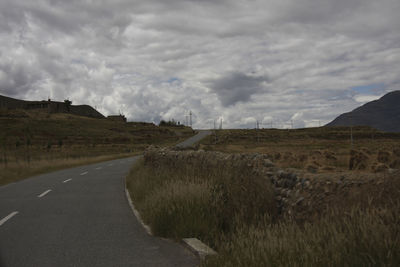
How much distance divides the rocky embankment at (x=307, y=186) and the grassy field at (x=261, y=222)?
0.52 feet

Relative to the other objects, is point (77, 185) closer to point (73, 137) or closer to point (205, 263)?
point (205, 263)

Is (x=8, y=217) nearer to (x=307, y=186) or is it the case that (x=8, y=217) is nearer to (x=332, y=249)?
(x=307, y=186)

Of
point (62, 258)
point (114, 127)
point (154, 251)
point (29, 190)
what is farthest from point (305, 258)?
point (114, 127)

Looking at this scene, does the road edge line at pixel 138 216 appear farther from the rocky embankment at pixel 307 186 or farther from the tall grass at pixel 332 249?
the tall grass at pixel 332 249

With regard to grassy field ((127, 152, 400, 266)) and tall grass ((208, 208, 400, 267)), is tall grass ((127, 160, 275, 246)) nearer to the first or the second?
grassy field ((127, 152, 400, 266))

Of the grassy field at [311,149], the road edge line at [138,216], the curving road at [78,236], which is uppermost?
the grassy field at [311,149]

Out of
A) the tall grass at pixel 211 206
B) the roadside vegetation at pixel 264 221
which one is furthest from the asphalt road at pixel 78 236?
the roadside vegetation at pixel 264 221

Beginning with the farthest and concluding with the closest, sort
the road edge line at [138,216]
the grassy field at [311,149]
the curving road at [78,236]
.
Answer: the grassy field at [311,149], the road edge line at [138,216], the curving road at [78,236]

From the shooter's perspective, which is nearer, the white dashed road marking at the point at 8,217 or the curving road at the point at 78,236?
the curving road at the point at 78,236

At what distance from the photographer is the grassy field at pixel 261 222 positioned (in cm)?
410

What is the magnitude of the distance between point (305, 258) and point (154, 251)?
311cm

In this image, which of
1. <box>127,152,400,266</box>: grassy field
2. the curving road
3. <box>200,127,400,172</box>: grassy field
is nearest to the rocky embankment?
<box>127,152,400,266</box>: grassy field

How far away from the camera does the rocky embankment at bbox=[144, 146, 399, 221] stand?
682cm

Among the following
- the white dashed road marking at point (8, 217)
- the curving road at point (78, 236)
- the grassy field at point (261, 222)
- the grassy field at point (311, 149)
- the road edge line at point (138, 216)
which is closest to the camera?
the grassy field at point (261, 222)
